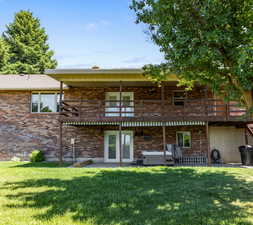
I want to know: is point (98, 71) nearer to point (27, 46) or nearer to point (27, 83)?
point (27, 83)

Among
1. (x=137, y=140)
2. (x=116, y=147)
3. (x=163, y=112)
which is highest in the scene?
(x=163, y=112)

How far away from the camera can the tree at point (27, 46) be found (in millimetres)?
26672

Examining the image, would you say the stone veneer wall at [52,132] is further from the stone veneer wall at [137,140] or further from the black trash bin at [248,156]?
the black trash bin at [248,156]

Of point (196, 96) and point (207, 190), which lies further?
point (196, 96)

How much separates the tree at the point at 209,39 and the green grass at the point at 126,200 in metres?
2.65

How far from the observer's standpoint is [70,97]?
1285 centimetres

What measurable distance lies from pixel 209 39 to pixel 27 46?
29481 millimetres

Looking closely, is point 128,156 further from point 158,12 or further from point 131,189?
point 158,12

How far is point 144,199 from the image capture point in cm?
462

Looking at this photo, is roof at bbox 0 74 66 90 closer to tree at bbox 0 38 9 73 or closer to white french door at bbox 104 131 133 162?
white french door at bbox 104 131 133 162

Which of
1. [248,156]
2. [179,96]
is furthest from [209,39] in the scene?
[248,156]

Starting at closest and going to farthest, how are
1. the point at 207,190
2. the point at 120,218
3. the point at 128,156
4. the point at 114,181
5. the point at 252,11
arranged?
1. the point at 120,218
2. the point at 252,11
3. the point at 207,190
4. the point at 114,181
5. the point at 128,156

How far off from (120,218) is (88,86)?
1011 centimetres

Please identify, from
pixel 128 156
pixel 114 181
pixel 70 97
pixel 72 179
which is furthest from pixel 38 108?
pixel 114 181
